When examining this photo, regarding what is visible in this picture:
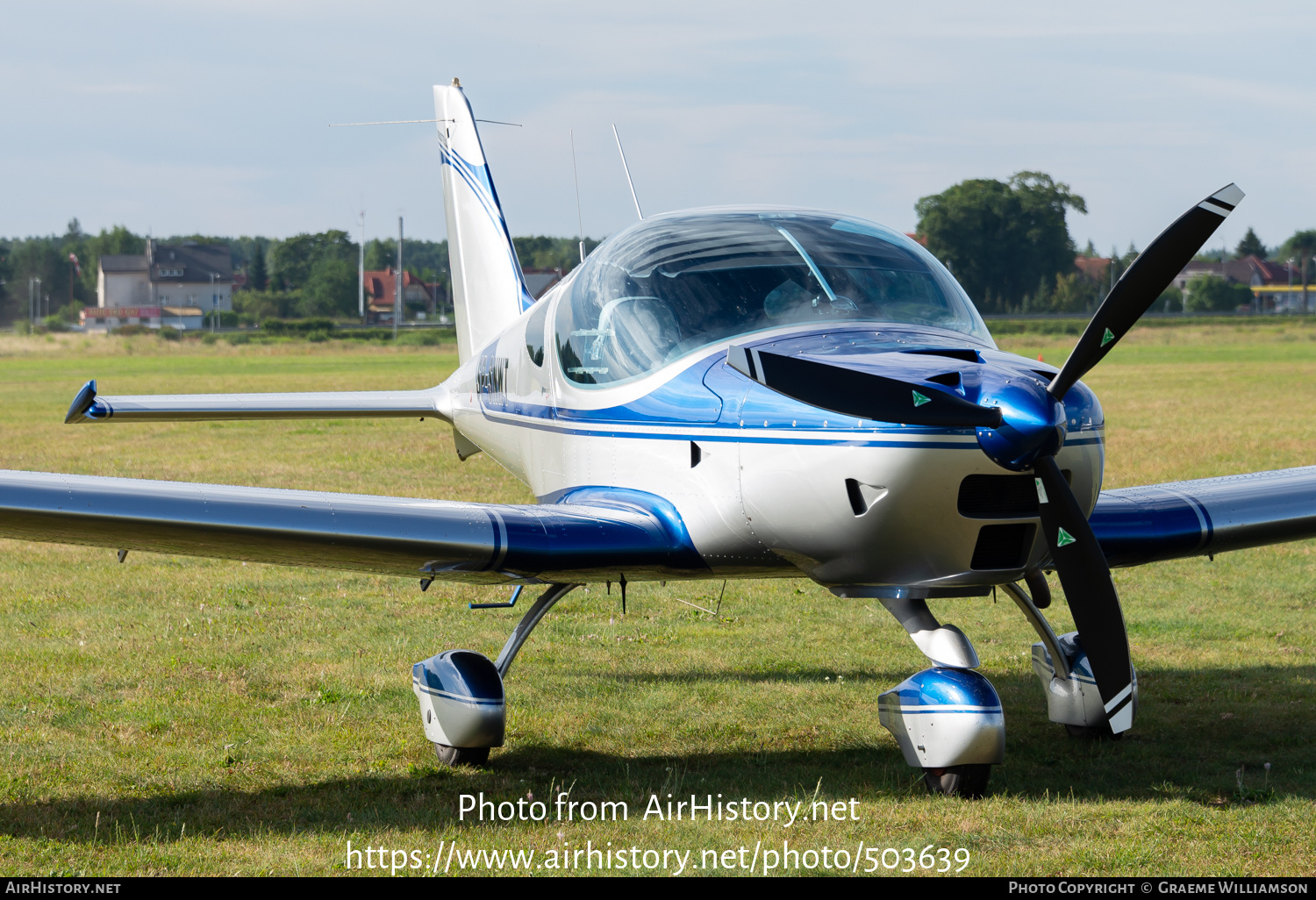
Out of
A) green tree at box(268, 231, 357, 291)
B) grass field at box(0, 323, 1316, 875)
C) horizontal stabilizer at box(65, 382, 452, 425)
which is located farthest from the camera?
green tree at box(268, 231, 357, 291)

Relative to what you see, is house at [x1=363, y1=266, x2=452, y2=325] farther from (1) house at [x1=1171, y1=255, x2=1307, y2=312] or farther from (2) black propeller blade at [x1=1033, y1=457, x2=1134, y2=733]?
(2) black propeller blade at [x1=1033, y1=457, x2=1134, y2=733]

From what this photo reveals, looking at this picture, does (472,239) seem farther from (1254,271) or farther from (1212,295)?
(1254,271)

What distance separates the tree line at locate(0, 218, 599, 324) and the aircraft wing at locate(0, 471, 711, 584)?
11163 centimetres

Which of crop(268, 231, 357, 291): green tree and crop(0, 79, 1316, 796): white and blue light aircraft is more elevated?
crop(268, 231, 357, 291): green tree

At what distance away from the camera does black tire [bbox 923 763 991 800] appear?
17.9 feet

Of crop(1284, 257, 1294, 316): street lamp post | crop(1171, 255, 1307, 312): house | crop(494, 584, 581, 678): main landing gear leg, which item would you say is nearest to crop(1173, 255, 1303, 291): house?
crop(1171, 255, 1307, 312): house

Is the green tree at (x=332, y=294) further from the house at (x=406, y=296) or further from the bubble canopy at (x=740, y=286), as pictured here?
the bubble canopy at (x=740, y=286)

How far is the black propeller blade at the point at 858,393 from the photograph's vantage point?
462cm

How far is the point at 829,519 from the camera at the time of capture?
4992 mm

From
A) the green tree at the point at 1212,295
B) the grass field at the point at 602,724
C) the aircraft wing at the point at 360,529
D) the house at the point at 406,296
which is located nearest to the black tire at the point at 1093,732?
the grass field at the point at 602,724

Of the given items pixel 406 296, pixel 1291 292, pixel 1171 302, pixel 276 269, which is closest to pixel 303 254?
pixel 276 269

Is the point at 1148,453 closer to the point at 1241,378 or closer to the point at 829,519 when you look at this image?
the point at 829,519

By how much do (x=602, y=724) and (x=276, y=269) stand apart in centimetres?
15239

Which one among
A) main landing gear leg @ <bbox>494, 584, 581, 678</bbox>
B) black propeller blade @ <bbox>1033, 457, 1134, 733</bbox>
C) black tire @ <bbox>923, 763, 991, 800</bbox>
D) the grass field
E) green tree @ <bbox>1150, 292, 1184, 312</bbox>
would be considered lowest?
the grass field
